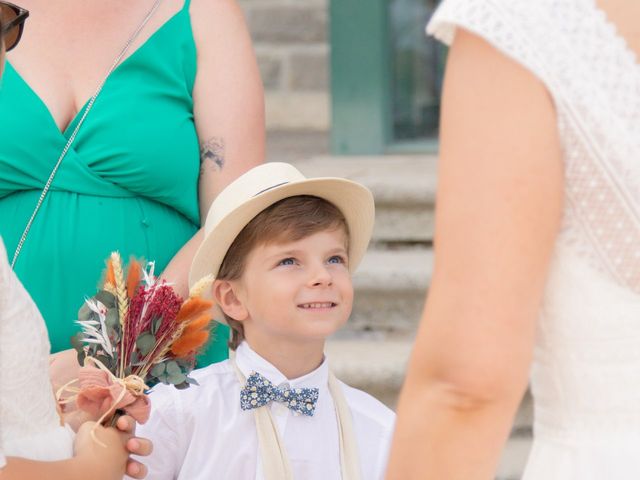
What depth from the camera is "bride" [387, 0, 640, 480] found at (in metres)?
1.23

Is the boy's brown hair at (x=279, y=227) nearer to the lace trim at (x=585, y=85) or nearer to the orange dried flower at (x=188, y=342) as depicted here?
the orange dried flower at (x=188, y=342)

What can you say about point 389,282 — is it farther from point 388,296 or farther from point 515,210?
point 515,210

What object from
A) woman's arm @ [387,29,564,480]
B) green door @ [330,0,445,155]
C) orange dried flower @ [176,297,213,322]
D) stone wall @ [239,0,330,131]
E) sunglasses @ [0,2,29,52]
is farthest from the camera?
stone wall @ [239,0,330,131]

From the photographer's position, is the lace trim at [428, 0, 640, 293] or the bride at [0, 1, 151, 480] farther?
the bride at [0, 1, 151, 480]

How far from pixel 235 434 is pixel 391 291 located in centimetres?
231

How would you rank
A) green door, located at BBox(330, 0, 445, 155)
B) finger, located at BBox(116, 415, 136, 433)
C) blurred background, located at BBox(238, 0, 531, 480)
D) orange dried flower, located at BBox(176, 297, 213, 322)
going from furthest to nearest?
green door, located at BBox(330, 0, 445, 155) → blurred background, located at BBox(238, 0, 531, 480) → orange dried flower, located at BBox(176, 297, 213, 322) → finger, located at BBox(116, 415, 136, 433)

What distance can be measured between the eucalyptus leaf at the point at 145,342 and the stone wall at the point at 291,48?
4.03 meters

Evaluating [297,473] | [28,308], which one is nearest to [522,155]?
[28,308]

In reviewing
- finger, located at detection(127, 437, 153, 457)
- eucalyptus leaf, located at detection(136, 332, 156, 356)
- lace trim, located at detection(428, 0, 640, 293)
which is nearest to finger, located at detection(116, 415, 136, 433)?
finger, located at detection(127, 437, 153, 457)

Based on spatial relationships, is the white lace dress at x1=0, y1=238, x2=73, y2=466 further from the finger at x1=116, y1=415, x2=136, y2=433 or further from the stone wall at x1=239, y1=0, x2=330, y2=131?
the stone wall at x1=239, y1=0, x2=330, y2=131

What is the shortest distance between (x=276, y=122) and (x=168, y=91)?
3494 millimetres

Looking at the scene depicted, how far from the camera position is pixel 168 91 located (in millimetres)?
2660

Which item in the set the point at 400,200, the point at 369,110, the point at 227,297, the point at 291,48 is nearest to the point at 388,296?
the point at 400,200

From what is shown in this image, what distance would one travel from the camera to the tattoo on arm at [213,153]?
2689mm
